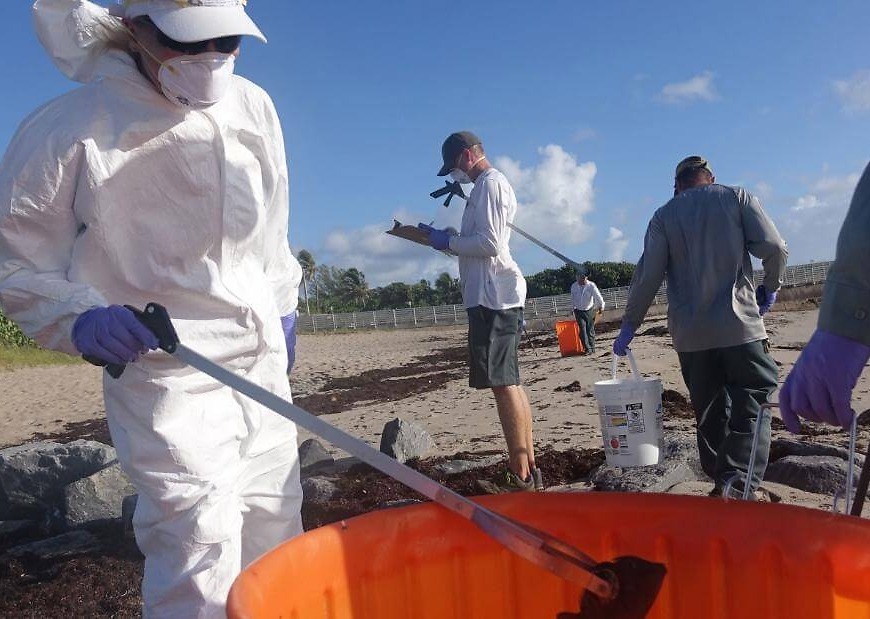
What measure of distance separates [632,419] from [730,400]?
49 cm

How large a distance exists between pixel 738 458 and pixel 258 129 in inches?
103

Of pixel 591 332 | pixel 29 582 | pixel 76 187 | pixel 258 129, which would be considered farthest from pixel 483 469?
pixel 591 332

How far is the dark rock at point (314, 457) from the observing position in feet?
16.9

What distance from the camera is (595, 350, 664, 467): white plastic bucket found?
140 inches

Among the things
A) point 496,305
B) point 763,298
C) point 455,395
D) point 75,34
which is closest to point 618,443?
point 496,305

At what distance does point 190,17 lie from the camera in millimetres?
1631

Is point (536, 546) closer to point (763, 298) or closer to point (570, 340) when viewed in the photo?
point (763, 298)

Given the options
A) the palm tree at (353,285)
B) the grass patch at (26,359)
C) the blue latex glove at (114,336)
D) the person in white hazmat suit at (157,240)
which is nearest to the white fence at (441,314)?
the grass patch at (26,359)

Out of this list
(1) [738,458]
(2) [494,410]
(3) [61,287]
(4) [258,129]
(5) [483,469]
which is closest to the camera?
(3) [61,287]

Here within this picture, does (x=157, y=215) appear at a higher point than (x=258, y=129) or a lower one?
lower

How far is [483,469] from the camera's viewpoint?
459cm

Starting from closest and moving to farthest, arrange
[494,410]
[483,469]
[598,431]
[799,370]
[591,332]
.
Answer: [799,370], [483,469], [598,431], [494,410], [591,332]

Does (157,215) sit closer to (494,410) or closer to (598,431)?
(598,431)

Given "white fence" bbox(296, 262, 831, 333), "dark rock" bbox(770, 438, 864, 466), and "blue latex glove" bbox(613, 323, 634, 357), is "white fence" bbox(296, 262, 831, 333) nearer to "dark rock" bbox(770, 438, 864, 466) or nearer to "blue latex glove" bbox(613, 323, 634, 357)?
"dark rock" bbox(770, 438, 864, 466)
